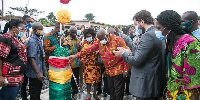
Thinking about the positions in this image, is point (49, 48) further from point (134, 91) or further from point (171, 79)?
point (171, 79)

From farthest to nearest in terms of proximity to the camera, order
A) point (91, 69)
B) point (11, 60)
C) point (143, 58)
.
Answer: point (91, 69), point (11, 60), point (143, 58)

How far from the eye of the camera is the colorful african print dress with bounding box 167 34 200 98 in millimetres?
1793

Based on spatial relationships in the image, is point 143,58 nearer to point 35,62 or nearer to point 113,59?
point 113,59

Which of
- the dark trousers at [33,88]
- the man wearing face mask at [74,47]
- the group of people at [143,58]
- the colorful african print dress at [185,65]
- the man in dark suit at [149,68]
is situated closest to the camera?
the colorful african print dress at [185,65]

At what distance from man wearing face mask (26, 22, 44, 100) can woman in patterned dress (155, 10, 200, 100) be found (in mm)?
2490

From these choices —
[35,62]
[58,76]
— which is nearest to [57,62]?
[58,76]

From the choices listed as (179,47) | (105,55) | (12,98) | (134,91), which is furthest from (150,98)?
(12,98)

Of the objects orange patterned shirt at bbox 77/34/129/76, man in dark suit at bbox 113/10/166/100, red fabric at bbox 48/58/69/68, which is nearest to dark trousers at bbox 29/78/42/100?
red fabric at bbox 48/58/69/68

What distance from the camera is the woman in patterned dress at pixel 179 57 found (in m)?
1.80

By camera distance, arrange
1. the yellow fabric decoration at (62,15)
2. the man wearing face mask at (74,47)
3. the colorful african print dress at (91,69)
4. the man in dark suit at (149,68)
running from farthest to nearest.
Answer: the man wearing face mask at (74,47), the colorful african print dress at (91,69), the yellow fabric decoration at (62,15), the man in dark suit at (149,68)

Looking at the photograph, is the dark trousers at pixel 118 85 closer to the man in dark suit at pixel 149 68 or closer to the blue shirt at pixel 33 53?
the man in dark suit at pixel 149 68

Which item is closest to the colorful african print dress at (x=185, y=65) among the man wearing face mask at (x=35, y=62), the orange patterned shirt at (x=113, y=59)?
the orange patterned shirt at (x=113, y=59)

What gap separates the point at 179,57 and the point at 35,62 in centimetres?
274

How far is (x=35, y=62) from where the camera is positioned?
3.52 meters
